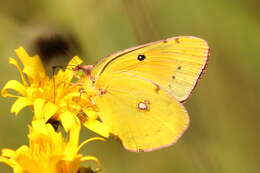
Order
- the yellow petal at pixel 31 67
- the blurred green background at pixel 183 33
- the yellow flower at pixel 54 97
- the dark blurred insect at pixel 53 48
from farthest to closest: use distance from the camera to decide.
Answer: the blurred green background at pixel 183 33
the dark blurred insect at pixel 53 48
the yellow petal at pixel 31 67
the yellow flower at pixel 54 97

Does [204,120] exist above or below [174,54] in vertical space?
below

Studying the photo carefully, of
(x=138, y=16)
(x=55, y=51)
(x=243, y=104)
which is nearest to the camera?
(x=55, y=51)

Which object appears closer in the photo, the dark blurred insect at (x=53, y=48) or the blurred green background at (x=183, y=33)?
the dark blurred insect at (x=53, y=48)

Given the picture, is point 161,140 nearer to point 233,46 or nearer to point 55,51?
point 55,51

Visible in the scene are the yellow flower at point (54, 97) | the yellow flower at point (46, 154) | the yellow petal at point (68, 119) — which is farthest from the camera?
the yellow flower at point (54, 97)

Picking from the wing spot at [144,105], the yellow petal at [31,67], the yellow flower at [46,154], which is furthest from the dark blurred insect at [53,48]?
the yellow flower at [46,154]

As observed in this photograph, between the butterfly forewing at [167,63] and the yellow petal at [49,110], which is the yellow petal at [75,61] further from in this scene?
the yellow petal at [49,110]

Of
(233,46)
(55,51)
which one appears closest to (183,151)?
(233,46)

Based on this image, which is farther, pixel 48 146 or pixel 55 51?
pixel 55 51

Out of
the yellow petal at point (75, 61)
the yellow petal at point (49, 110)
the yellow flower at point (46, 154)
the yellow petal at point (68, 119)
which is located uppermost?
the yellow petal at point (75, 61)
